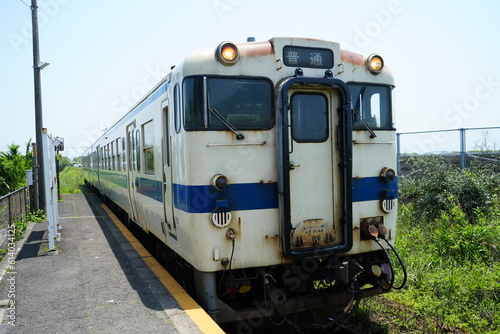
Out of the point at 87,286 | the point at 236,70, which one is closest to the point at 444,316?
the point at 236,70

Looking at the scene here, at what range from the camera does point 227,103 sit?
4586mm

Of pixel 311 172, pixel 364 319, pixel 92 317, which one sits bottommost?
pixel 364 319

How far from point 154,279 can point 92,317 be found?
50.6 inches

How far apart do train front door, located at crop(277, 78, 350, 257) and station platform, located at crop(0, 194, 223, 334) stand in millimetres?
1352

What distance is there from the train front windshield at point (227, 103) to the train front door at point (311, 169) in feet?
0.72

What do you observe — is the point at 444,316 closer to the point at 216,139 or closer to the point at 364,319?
the point at 364,319

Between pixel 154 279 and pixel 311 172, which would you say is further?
pixel 154 279

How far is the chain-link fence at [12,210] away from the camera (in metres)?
8.11

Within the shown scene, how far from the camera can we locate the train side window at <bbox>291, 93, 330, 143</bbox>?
476 cm

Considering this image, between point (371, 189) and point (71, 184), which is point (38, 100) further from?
point (71, 184)

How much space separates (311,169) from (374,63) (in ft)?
5.08

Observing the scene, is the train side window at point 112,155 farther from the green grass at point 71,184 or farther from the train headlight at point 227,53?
the green grass at point 71,184

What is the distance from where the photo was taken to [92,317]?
448cm

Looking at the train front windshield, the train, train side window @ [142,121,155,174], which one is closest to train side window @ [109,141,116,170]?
train side window @ [142,121,155,174]
